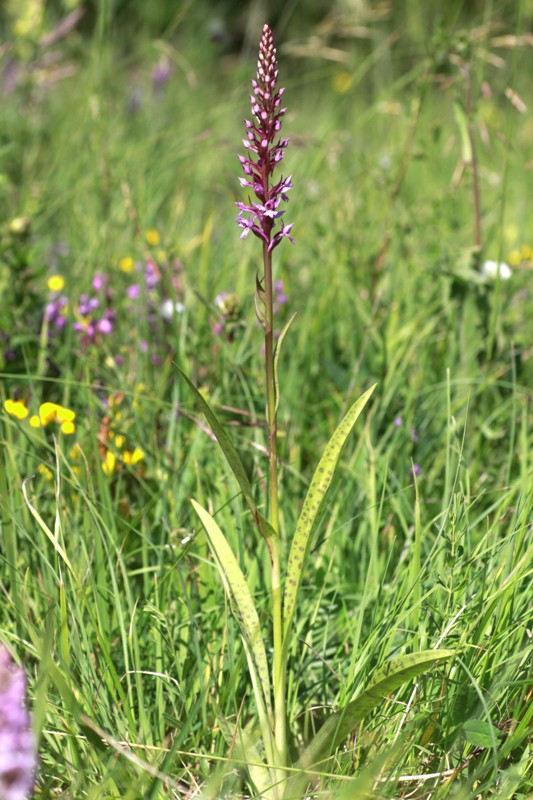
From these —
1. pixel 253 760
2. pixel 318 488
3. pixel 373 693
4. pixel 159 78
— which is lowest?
pixel 253 760

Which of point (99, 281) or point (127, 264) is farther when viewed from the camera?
point (127, 264)

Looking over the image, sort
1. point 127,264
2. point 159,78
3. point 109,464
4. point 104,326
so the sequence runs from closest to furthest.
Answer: point 109,464 < point 104,326 < point 127,264 < point 159,78

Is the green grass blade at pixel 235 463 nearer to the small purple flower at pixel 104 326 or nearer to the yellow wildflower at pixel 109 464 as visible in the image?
the yellow wildflower at pixel 109 464

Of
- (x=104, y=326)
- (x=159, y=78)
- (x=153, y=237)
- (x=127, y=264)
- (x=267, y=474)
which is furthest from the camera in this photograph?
(x=159, y=78)

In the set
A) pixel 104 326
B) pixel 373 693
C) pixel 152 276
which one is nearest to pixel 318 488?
pixel 373 693

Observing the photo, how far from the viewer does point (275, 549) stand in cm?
113

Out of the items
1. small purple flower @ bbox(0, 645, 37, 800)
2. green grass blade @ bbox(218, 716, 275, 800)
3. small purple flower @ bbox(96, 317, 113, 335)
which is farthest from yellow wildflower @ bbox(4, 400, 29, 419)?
small purple flower @ bbox(0, 645, 37, 800)

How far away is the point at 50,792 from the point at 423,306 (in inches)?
67.6

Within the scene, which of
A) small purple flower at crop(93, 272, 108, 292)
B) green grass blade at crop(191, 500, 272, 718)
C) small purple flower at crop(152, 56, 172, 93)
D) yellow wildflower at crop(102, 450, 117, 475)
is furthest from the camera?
small purple flower at crop(152, 56, 172, 93)

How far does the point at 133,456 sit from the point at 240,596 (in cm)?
71

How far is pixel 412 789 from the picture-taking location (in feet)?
3.87

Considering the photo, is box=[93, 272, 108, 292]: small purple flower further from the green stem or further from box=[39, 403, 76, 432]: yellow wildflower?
the green stem

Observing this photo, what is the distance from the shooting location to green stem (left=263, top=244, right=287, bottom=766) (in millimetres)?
1082

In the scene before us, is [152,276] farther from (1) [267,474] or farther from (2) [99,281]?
(1) [267,474]
